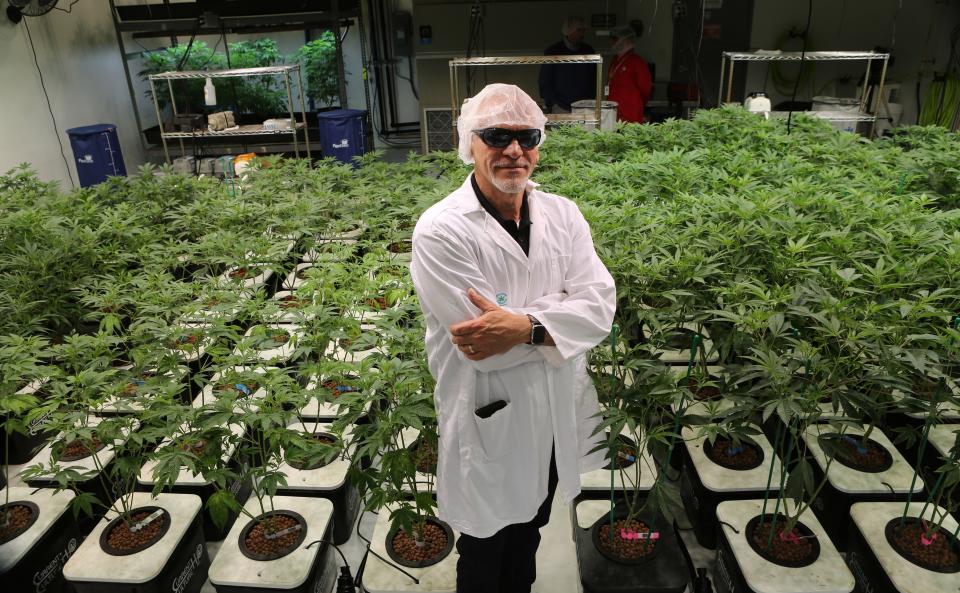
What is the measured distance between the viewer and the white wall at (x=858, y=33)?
271 inches

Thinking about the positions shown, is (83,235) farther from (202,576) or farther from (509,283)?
(509,283)

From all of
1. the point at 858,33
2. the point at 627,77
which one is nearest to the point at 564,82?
the point at 627,77

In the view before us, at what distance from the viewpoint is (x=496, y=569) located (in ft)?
5.94

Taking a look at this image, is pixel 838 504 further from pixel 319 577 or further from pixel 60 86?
pixel 60 86

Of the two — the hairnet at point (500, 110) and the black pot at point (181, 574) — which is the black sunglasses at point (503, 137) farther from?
the black pot at point (181, 574)

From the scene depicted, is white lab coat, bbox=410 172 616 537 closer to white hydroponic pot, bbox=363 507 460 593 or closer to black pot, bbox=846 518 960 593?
white hydroponic pot, bbox=363 507 460 593

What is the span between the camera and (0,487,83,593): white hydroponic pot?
199 cm

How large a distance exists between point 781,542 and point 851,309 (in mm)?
728

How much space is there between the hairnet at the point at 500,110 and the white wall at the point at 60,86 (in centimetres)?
711

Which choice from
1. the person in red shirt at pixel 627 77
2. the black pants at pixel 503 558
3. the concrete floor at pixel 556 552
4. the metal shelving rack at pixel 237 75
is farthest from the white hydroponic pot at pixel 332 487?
the person in red shirt at pixel 627 77

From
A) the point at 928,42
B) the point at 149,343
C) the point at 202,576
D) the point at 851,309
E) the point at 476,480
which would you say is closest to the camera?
the point at 476,480

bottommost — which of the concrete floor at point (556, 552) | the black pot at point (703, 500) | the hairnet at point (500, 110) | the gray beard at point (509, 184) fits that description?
the concrete floor at point (556, 552)

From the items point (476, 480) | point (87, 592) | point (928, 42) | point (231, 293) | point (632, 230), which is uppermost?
point (928, 42)

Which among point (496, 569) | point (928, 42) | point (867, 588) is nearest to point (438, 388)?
point (496, 569)
